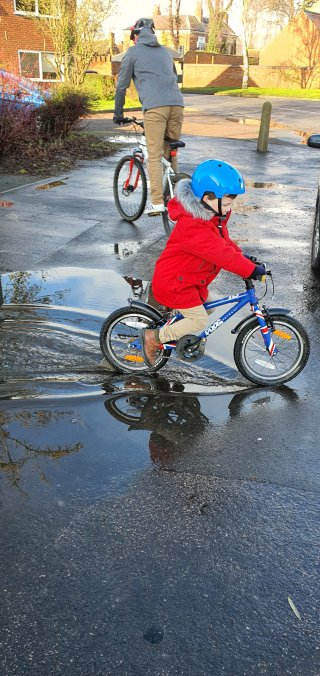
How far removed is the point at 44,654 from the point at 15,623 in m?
0.19

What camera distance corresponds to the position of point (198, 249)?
12.2ft

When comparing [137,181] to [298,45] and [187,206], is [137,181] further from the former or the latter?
[298,45]

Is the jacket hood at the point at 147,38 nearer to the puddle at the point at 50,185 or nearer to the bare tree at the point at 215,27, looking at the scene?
the puddle at the point at 50,185

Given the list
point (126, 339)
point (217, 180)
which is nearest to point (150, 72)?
point (217, 180)

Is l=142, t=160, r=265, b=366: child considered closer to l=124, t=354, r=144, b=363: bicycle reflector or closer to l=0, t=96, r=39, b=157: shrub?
Result: l=124, t=354, r=144, b=363: bicycle reflector

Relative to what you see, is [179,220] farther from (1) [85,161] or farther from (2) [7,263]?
(1) [85,161]

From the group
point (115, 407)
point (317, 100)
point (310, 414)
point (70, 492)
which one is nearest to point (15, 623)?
point (70, 492)

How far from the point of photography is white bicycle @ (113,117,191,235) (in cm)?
724

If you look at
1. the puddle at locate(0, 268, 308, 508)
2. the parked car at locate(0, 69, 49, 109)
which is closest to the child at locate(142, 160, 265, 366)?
the puddle at locate(0, 268, 308, 508)

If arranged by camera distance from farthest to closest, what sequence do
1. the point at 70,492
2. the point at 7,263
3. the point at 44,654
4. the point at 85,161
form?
the point at 85,161 → the point at 7,263 → the point at 70,492 → the point at 44,654

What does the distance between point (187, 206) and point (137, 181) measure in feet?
13.8

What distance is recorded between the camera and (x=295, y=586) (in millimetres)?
2482

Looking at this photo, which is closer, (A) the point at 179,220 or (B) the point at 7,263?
(A) the point at 179,220

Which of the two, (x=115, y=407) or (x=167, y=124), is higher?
(x=167, y=124)
